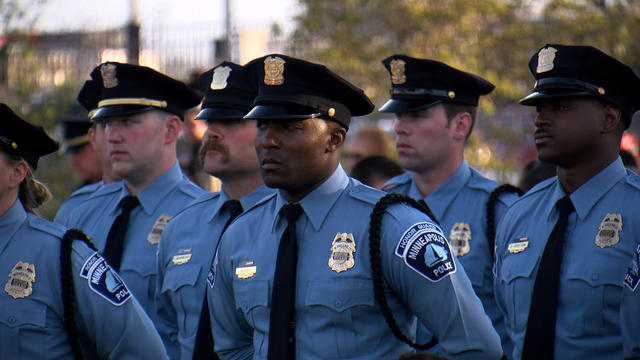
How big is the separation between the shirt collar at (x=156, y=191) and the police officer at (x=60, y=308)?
6.15ft

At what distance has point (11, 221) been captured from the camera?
172 inches

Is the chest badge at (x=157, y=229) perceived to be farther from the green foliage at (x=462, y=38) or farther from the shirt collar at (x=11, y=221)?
the green foliage at (x=462, y=38)

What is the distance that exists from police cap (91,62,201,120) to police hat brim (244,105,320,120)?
2.29 meters

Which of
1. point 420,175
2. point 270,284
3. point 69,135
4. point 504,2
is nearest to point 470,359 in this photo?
point 270,284

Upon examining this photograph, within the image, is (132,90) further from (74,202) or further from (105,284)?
(105,284)

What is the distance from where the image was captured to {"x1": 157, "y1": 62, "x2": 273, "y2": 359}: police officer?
5543 millimetres

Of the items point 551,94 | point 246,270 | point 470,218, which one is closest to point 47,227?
point 246,270

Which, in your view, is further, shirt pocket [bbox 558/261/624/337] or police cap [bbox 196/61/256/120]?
police cap [bbox 196/61/256/120]

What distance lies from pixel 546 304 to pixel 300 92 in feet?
4.89

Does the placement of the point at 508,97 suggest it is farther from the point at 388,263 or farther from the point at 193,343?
the point at 388,263

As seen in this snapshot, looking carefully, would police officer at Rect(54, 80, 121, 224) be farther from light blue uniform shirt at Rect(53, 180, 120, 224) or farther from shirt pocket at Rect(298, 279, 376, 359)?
shirt pocket at Rect(298, 279, 376, 359)

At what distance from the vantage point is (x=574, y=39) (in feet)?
46.9

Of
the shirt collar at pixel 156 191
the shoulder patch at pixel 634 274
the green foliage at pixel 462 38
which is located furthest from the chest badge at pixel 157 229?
the green foliage at pixel 462 38

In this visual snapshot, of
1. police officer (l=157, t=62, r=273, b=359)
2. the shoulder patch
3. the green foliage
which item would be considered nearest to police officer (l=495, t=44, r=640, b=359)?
the shoulder patch
